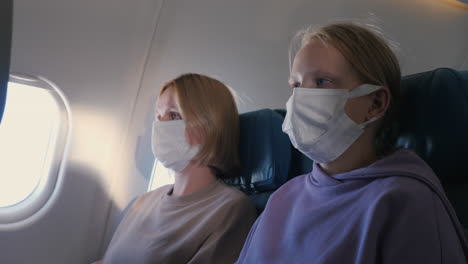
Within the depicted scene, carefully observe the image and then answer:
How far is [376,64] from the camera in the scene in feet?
3.61

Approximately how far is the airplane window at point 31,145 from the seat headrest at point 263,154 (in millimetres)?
1078

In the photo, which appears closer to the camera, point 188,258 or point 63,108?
point 188,258

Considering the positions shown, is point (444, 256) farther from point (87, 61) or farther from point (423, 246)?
point (87, 61)

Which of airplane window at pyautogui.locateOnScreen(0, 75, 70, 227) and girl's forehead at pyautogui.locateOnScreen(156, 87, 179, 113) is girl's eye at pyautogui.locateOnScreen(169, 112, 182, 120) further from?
airplane window at pyautogui.locateOnScreen(0, 75, 70, 227)

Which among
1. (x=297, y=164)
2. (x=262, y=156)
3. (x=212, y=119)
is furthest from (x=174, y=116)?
(x=297, y=164)

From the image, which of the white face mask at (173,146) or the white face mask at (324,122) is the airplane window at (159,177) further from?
the white face mask at (324,122)

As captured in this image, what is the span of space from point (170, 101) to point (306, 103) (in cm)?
90

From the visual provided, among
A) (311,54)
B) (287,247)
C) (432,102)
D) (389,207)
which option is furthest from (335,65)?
(287,247)

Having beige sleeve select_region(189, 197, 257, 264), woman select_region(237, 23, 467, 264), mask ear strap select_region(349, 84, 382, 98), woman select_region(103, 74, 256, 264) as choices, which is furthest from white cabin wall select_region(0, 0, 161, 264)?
mask ear strap select_region(349, 84, 382, 98)

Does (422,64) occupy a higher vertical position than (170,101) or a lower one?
higher

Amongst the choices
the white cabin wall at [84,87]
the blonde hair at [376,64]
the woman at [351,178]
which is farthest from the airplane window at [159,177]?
the blonde hair at [376,64]

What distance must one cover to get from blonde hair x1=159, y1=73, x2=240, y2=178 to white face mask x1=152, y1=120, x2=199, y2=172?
43mm

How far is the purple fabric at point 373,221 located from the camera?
0.79 metres

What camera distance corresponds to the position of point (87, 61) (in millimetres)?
2152
